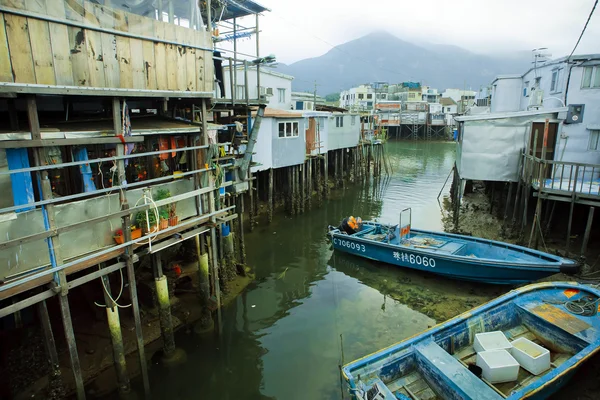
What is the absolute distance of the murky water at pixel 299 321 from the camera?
834cm

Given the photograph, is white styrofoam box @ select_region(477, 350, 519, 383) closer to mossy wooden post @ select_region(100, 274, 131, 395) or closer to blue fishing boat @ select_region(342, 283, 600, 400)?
blue fishing boat @ select_region(342, 283, 600, 400)

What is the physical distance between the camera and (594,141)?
17875 mm

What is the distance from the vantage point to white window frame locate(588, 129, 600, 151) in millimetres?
17766

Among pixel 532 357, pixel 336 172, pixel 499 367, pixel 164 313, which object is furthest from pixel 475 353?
pixel 336 172

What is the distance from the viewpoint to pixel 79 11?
20.7 feet

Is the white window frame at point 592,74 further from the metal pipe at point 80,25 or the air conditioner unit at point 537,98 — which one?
the metal pipe at point 80,25

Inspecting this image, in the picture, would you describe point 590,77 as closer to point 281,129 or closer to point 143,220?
point 281,129

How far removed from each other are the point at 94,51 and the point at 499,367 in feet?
31.1

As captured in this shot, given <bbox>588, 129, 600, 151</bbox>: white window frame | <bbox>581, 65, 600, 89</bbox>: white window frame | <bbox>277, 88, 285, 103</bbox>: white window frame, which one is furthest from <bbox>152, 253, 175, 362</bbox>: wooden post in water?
<bbox>277, 88, 285, 103</bbox>: white window frame

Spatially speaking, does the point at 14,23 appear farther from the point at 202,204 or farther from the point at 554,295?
the point at 554,295

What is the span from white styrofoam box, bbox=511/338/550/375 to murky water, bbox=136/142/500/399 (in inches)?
116

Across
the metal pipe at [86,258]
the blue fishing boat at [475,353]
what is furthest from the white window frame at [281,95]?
the blue fishing boat at [475,353]

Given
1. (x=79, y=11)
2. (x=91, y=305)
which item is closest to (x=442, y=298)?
(x=91, y=305)

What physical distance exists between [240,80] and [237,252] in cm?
1678
